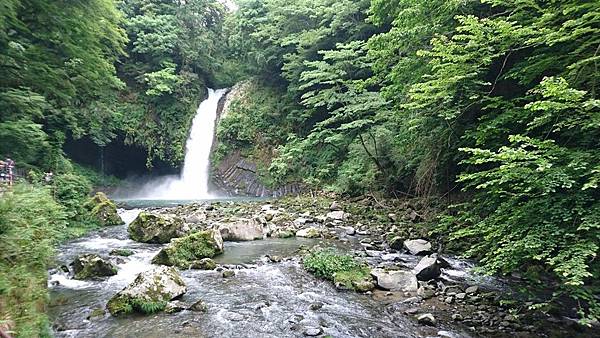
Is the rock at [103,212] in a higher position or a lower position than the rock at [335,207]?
lower

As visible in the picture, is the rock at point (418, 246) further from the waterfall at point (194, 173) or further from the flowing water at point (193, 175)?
the waterfall at point (194, 173)

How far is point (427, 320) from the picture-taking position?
4797mm

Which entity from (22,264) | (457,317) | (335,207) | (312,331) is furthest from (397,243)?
(22,264)

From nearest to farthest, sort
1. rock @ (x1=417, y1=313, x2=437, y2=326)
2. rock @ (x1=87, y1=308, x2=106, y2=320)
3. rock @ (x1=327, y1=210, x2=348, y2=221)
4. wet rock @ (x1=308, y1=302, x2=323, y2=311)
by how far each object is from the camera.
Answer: rock @ (x1=417, y1=313, x2=437, y2=326), rock @ (x1=87, y1=308, x2=106, y2=320), wet rock @ (x1=308, y1=302, x2=323, y2=311), rock @ (x1=327, y1=210, x2=348, y2=221)

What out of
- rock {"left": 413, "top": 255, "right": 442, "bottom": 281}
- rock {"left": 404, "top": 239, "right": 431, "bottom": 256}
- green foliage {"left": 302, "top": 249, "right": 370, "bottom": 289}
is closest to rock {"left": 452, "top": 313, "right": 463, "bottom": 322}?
rock {"left": 413, "top": 255, "right": 442, "bottom": 281}

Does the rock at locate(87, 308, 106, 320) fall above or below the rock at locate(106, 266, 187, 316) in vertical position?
below

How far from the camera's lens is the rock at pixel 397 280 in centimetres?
605

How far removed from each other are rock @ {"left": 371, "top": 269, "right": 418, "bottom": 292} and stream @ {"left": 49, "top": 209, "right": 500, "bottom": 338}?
1.39 feet

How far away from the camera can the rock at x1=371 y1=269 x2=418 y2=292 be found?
6.05 meters

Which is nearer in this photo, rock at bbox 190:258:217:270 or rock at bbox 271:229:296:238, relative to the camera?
rock at bbox 190:258:217:270

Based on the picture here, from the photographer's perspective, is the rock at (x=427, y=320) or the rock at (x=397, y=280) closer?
the rock at (x=427, y=320)

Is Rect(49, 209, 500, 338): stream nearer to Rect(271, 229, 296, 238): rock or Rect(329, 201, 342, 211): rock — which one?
Rect(271, 229, 296, 238): rock

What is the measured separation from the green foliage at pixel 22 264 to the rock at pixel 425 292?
15.8 feet

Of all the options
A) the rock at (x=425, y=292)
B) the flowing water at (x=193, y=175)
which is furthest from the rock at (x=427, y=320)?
the flowing water at (x=193, y=175)
